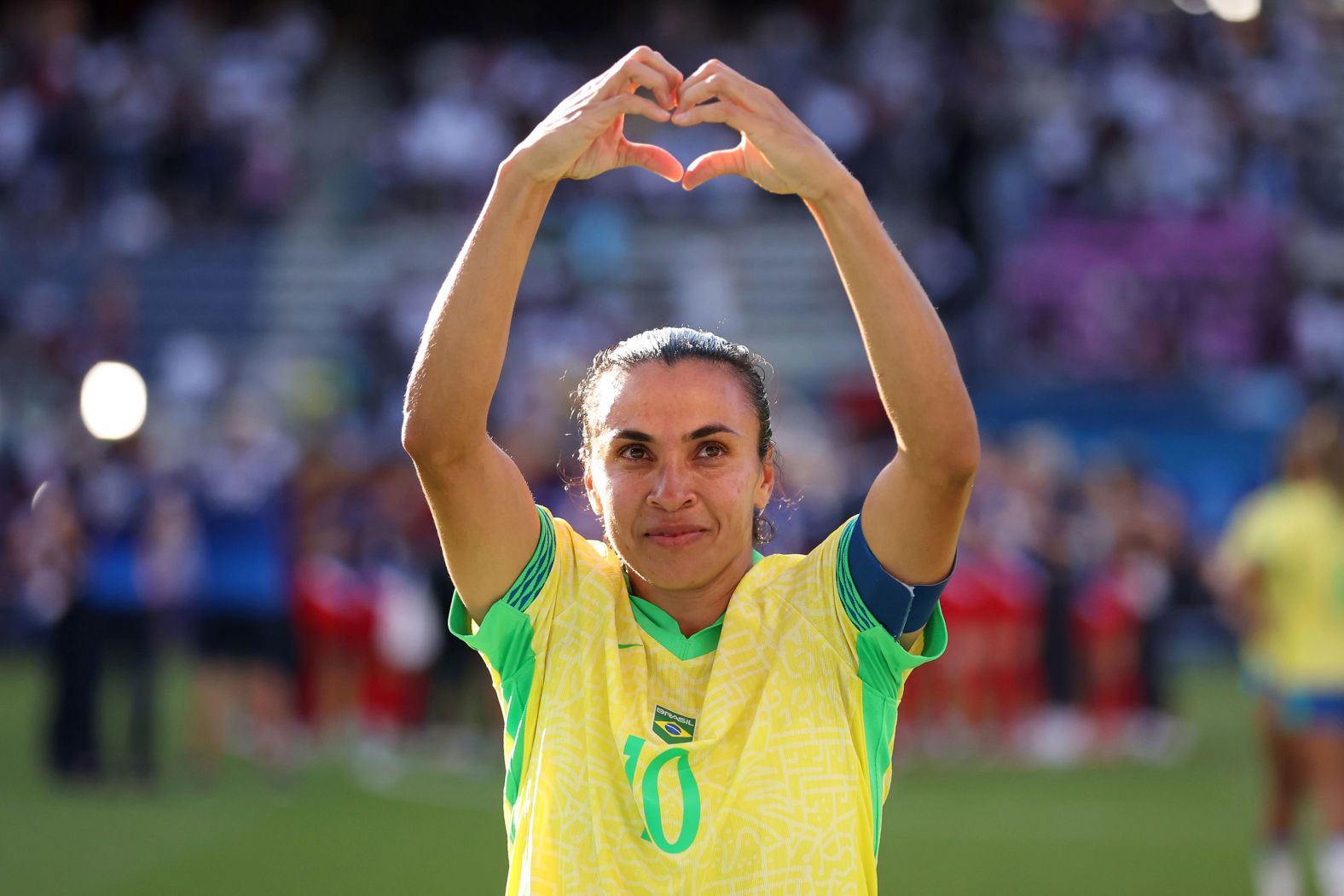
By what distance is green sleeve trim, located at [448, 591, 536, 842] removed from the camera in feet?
9.62

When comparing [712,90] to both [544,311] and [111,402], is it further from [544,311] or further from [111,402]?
[544,311]

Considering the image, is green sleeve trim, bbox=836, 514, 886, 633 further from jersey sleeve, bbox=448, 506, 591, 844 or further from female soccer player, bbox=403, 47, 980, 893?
jersey sleeve, bbox=448, 506, 591, 844

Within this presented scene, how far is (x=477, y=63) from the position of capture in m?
22.4

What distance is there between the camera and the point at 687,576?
9.65ft

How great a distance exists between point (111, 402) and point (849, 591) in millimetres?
11750

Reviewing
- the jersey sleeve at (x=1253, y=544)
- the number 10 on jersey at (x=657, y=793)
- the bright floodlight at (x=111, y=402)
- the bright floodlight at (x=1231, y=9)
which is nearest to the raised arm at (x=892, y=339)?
the number 10 on jersey at (x=657, y=793)

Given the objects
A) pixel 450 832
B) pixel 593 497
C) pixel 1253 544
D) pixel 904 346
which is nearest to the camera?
pixel 904 346

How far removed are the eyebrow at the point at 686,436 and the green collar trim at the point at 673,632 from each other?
0.97 ft

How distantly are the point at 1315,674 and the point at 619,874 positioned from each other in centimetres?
582

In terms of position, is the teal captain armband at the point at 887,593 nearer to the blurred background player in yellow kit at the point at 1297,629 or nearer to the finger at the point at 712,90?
the finger at the point at 712,90

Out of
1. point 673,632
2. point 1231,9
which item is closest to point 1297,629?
point 673,632

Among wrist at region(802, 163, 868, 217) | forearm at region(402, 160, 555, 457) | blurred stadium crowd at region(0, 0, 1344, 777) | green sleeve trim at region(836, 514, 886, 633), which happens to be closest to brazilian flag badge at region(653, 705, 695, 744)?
green sleeve trim at region(836, 514, 886, 633)

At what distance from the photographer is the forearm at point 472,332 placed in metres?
2.82

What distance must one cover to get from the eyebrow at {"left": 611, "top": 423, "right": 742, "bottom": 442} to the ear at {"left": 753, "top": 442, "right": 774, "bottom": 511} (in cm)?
20
